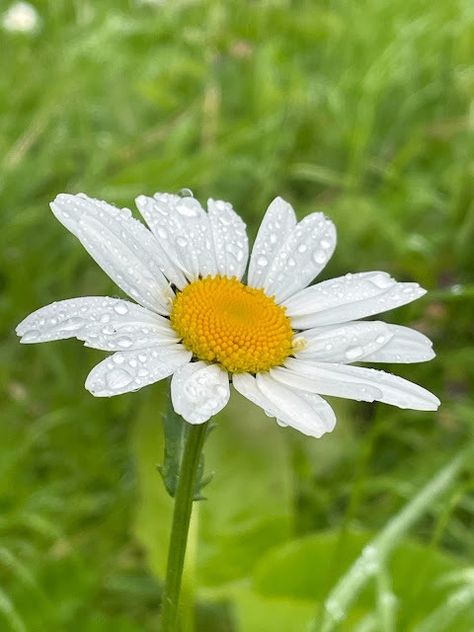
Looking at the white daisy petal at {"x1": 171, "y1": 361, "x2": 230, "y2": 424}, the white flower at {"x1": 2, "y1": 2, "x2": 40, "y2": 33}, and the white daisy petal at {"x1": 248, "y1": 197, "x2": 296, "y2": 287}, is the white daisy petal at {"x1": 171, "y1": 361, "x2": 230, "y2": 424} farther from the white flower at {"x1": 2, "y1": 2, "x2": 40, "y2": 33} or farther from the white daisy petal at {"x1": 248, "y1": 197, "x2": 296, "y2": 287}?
the white flower at {"x1": 2, "y1": 2, "x2": 40, "y2": 33}

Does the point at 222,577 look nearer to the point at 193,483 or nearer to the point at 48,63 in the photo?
the point at 193,483

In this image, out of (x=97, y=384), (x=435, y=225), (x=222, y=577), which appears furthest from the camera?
(x=435, y=225)

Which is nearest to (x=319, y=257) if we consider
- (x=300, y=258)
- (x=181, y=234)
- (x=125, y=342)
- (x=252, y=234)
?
(x=300, y=258)

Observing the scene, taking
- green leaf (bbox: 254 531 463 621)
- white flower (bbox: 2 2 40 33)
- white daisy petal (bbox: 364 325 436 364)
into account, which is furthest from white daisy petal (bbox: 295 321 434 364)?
white flower (bbox: 2 2 40 33)

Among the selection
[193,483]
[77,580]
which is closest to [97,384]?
[193,483]

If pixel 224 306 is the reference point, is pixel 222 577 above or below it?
below

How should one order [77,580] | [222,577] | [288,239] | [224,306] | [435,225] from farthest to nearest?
1. [435,225]
2. [222,577]
3. [77,580]
4. [288,239]
5. [224,306]

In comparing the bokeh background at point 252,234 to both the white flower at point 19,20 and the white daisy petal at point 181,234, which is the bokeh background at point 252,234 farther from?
the white daisy petal at point 181,234
